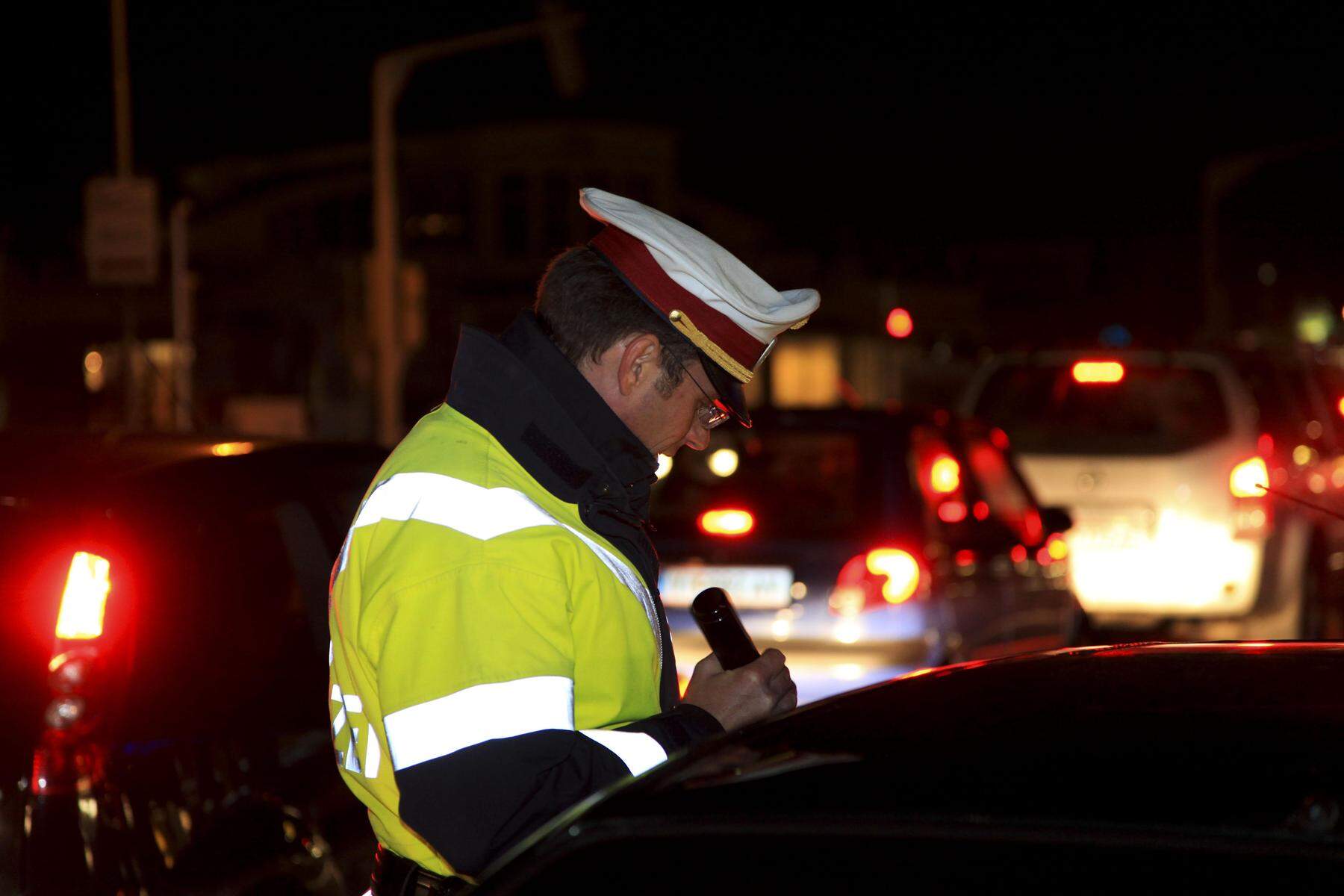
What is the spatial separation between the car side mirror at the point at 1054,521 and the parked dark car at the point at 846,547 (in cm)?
33

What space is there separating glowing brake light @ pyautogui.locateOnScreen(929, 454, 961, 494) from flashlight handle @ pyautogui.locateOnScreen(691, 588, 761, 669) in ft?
13.7

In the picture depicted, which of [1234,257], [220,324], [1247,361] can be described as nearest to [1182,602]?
[1247,361]

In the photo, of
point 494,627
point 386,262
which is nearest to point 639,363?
point 494,627

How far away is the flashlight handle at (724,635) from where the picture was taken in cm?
254

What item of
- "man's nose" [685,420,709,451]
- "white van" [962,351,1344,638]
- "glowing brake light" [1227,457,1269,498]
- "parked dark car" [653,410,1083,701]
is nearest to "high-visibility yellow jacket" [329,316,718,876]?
"man's nose" [685,420,709,451]

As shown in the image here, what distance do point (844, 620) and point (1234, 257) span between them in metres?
28.8

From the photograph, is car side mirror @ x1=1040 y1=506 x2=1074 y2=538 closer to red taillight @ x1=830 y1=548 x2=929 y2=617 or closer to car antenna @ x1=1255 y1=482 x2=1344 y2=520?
red taillight @ x1=830 y1=548 x2=929 y2=617

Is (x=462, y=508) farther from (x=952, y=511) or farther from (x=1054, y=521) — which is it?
(x=1054, y=521)

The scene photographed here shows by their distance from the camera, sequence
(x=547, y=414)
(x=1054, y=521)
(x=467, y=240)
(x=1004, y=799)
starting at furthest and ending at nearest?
(x=467, y=240), (x=1054, y=521), (x=547, y=414), (x=1004, y=799)

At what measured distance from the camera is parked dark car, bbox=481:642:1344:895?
5.04 feet

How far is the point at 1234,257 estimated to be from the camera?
108 feet

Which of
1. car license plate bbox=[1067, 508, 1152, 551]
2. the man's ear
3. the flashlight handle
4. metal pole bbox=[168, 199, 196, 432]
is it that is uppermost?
metal pole bbox=[168, 199, 196, 432]

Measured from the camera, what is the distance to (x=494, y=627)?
6.88 feet

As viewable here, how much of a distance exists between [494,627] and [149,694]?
5.48ft
